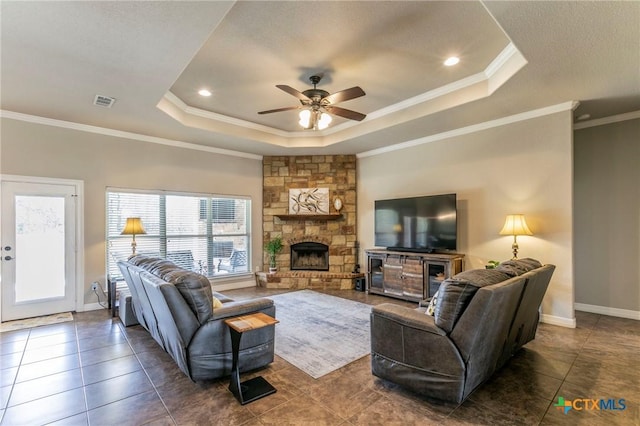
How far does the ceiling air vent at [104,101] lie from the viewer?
3855 millimetres

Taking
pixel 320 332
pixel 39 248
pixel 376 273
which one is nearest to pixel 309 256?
pixel 376 273

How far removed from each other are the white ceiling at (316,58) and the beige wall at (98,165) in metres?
0.33

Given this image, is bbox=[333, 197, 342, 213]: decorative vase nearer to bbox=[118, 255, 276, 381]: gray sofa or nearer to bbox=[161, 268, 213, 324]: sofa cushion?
bbox=[118, 255, 276, 381]: gray sofa

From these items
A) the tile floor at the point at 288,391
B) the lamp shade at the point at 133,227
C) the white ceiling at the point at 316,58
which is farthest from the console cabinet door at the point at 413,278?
the lamp shade at the point at 133,227

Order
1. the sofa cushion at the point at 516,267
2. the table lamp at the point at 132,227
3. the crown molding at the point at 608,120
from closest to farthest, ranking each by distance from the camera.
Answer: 1. the sofa cushion at the point at 516,267
2. the crown molding at the point at 608,120
3. the table lamp at the point at 132,227

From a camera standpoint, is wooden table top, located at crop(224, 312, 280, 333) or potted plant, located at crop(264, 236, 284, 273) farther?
potted plant, located at crop(264, 236, 284, 273)

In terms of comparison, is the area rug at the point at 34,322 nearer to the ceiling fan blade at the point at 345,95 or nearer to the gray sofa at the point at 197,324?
the gray sofa at the point at 197,324

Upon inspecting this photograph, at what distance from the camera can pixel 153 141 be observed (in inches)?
220

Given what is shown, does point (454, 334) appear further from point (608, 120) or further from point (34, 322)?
point (34, 322)

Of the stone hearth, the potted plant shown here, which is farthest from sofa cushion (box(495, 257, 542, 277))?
the potted plant

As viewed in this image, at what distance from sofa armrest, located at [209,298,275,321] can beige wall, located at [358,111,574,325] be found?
3.73 meters

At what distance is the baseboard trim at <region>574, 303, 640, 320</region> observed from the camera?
4.42m

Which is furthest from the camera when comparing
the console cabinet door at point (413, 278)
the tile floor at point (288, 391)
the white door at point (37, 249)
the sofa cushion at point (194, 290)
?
the console cabinet door at point (413, 278)

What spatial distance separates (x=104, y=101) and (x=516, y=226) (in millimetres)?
5715
